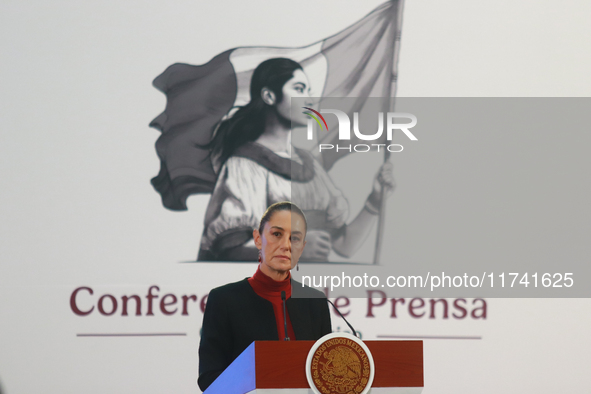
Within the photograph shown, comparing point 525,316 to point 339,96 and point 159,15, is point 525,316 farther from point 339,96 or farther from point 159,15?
point 159,15

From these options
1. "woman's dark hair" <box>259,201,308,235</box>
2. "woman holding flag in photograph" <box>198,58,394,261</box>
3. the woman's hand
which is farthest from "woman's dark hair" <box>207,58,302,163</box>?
"woman's dark hair" <box>259,201,308,235</box>

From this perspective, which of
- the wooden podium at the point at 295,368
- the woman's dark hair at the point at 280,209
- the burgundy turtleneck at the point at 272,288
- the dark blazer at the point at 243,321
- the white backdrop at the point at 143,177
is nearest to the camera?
A: the wooden podium at the point at 295,368

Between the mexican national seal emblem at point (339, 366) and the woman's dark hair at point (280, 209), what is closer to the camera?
the mexican national seal emblem at point (339, 366)

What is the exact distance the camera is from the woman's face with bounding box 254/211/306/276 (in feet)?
7.58

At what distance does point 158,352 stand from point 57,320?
0.61 meters

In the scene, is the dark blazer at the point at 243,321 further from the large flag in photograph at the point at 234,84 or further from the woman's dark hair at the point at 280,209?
the large flag in photograph at the point at 234,84

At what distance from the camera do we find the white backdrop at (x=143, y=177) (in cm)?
338

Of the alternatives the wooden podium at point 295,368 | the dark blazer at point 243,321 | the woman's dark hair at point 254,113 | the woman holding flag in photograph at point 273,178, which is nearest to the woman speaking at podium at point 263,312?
the dark blazer at point 243,321

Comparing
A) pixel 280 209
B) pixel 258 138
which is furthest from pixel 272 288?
pixel 258 138

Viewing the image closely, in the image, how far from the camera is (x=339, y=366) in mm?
1299

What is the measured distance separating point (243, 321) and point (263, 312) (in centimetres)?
9

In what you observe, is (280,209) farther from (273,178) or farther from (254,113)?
(254,113)

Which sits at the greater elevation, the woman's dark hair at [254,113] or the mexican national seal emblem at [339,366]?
the woman's dark hair at [254,113]

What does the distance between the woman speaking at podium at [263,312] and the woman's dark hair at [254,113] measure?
120cm
